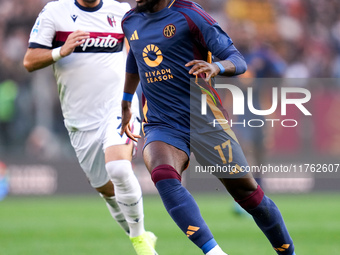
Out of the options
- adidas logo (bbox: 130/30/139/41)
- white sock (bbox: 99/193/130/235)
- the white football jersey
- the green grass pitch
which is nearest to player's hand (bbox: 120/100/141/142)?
the white football jersey

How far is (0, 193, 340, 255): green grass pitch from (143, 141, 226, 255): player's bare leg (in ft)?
7.88

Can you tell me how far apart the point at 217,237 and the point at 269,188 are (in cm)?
686

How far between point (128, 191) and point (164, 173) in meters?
1.44

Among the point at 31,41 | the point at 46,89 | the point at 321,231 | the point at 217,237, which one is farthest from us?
the point at 46,89

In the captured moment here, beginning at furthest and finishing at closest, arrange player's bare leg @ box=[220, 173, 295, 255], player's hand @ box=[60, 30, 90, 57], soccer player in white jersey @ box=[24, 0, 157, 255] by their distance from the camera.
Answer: soccer player in white jersey @ box=[24, 0, 157, 255], player's hand @ box=[60, 30, 90, 57], player's bare leg @ box=[220, 173, 295, 255]

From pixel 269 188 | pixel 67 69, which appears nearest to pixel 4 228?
pixel 67 69

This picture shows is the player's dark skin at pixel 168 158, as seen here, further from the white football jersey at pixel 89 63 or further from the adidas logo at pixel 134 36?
the white football jersey at pixel 89 63

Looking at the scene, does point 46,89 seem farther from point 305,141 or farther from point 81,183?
point 305,141

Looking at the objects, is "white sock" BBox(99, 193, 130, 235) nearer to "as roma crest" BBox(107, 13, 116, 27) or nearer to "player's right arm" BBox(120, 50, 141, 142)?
"player's right arm" BBox(120, 50, 141, 142)

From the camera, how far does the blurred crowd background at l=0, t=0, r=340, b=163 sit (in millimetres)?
14438

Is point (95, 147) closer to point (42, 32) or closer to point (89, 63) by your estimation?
point (89, 63)

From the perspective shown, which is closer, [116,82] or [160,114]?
[160,114]

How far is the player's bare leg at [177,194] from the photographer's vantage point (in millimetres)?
5141

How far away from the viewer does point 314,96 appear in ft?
50.8
